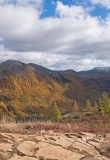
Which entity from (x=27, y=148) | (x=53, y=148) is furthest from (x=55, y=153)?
(x=27, y=148)

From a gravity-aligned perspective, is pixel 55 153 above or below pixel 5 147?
below

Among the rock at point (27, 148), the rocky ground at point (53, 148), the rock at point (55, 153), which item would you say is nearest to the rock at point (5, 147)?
the rocky ground at point (53, 148)

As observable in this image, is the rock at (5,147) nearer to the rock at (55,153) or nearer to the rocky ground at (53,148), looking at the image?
the rocky ground at (53,148)

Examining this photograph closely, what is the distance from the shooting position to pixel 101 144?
8.31 metres

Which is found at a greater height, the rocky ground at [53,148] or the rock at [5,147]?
the rock at [5,147]

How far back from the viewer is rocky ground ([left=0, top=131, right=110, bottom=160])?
689 centimetres

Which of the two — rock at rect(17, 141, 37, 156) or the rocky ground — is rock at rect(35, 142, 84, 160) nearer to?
the rocky ground

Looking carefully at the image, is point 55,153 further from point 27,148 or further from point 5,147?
point 5,147

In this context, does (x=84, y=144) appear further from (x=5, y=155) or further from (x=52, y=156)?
(x=5, y=155)

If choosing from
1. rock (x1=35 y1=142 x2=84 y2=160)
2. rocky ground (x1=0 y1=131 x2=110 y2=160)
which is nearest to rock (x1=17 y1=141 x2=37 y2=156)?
rocky ground (x1=0 y1=131 x2=110 y2=160)

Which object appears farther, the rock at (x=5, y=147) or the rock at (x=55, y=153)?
the rock at (x=5, y=147)

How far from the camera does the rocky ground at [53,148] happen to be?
6887 mm

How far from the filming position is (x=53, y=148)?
7527 mm

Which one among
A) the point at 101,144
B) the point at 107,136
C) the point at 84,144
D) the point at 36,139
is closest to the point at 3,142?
the point at 36,139
